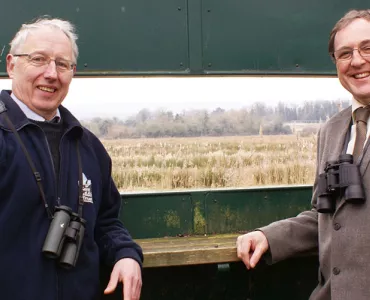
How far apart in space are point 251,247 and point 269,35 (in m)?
1.63

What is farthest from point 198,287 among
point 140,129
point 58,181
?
point 58,181

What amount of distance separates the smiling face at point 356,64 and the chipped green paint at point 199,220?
136cm

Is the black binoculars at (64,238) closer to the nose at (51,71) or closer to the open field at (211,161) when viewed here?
the nose at (51,71)

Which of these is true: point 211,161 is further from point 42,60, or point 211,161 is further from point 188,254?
point 42,60

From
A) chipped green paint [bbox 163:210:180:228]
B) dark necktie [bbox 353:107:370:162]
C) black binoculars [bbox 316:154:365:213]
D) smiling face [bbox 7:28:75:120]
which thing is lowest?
chipped green paint [bbox 163:210:180:228]

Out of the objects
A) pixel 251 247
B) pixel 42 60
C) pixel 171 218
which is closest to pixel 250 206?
pixel 171 218

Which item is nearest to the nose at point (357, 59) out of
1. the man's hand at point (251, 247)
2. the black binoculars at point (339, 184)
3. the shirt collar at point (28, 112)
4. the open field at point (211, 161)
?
the black binoculars at point (339, 184)

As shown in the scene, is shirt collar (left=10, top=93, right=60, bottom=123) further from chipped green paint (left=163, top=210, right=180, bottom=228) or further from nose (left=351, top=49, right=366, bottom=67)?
nose (left=351, top=49, right=366, bottom=67)

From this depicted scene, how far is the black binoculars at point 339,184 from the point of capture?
213cm

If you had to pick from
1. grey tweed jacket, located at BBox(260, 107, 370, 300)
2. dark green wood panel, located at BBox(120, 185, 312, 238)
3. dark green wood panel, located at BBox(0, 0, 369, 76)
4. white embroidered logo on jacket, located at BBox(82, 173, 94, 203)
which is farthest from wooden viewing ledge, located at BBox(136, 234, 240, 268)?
dark green wood panel, located at BBox(0, 0, 369, 76)

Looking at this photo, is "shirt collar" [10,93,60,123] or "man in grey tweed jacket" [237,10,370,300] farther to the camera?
"shirt collar" [10,93,60,123]

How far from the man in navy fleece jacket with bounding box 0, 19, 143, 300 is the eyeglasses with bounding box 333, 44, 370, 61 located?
4.01ft

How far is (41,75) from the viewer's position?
7.34 feet

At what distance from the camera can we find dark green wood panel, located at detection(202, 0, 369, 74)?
11.0 ft
